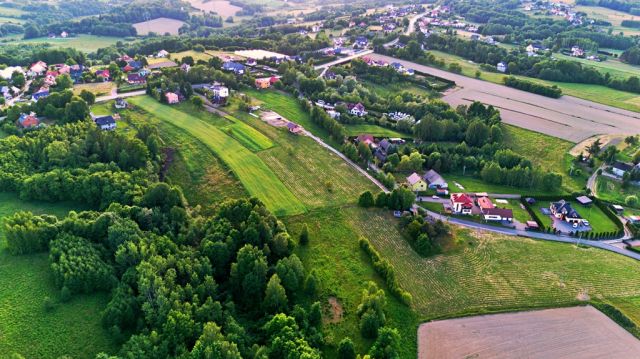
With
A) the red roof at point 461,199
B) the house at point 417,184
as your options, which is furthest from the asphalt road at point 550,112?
the house at point 417,184

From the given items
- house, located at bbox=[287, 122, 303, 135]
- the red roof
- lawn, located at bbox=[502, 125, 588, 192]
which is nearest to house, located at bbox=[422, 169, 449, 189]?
the red roof

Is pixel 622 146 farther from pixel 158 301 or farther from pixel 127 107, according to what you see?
pixel 127 107

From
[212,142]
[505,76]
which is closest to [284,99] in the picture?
[212,142]

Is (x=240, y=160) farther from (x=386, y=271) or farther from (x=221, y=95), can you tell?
(x=386, y=271)

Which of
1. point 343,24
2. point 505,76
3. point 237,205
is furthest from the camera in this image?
point 343,24

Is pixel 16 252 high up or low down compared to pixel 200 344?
down

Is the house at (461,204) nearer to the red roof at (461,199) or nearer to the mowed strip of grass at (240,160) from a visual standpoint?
the red roof at (461,199)

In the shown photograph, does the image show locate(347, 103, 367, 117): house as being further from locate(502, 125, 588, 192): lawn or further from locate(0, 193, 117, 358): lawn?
locate(0, 193, 117, 358): lawn

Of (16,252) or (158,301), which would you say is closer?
(158,301)
